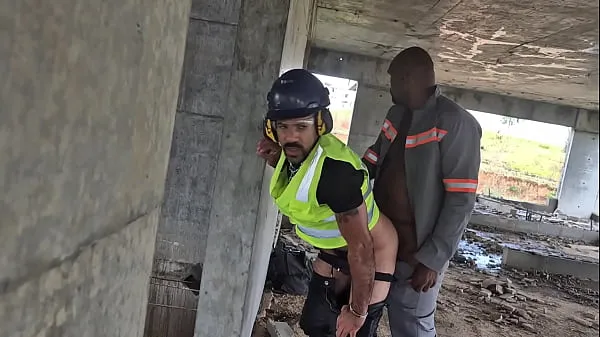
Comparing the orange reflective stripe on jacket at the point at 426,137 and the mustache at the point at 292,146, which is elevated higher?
the orange reflective stripe on jacket at the point at 426,137

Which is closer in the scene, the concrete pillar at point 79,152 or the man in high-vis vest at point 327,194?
the concrete pillar at point 79,152

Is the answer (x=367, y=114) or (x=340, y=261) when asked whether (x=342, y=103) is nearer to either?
(x=367, y=114)

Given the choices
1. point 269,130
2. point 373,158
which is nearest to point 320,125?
point 269,130

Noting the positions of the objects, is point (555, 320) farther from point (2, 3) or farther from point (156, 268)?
point (2, 3)

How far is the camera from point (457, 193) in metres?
2.72

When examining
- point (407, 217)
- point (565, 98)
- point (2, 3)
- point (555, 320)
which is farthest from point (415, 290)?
point (565, 98)

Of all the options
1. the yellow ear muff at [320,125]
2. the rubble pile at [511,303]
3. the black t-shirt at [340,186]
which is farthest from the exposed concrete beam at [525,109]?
the black t-shirt at [340,186]

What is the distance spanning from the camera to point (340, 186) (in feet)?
7.23

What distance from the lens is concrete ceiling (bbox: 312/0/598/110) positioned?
6023 mm

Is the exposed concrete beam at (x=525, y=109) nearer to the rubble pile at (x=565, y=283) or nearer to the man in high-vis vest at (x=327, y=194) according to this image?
the rubble pile at (x=565, y=283)

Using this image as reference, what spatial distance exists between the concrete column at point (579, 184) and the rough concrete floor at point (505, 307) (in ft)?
31.2

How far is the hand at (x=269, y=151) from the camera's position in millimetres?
2723

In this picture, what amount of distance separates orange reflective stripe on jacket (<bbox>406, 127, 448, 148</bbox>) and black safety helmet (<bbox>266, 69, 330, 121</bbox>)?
0.66 meters

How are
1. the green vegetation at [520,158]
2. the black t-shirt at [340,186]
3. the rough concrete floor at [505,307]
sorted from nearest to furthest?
the black t-shirt at [340,186], the rough concrete floor at [505,307], the green vegetation at [520,158]
